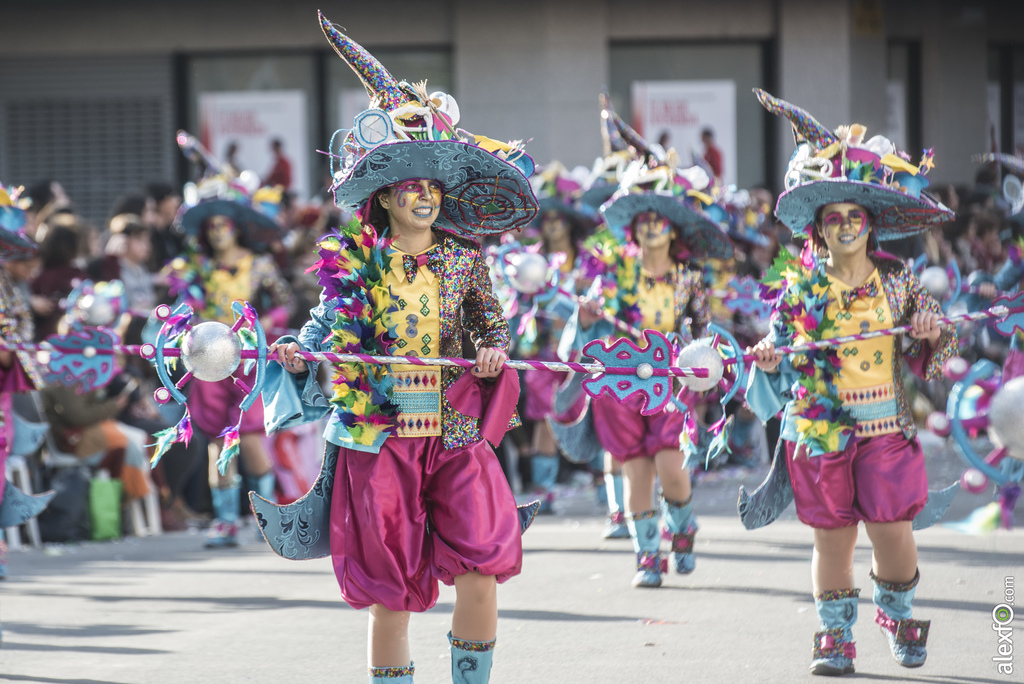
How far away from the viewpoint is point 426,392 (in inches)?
173

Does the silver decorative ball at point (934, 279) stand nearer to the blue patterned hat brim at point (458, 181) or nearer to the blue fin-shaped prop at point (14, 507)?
the blue patterned hat brim at point (458, 181)

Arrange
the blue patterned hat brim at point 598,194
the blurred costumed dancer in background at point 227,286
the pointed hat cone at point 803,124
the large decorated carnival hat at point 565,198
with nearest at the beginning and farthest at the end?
the pointed hat cone at point 803,124, the blurred costumed dancer in background at point 227,286, the blue patterned hat brim at point 598,194, the large decorated carnival hat at point 565,198

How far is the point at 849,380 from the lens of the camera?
5262mm

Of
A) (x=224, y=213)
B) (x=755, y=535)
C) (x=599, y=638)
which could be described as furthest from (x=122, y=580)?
(x=755, y=535)

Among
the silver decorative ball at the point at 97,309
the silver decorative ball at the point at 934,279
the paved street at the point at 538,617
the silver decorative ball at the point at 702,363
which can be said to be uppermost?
the silver decorative ball at the point at 934,279

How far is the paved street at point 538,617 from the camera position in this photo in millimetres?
5309

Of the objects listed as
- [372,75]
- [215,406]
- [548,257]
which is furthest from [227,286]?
[372,75]

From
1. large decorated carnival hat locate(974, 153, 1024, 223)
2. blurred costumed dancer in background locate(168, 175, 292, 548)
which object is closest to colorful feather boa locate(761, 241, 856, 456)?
large decorated carnival hat locate(974, 153, 1024, 223)

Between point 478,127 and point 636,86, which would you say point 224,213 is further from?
point 636,86

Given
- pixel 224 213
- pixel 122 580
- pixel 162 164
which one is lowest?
pixel 122 580

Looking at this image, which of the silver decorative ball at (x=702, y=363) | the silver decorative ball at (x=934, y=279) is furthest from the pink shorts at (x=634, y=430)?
the silver decorative ball at (x=702, y=363)

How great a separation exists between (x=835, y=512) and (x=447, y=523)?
1713mm

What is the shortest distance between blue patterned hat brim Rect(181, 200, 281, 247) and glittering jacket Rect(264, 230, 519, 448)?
14.5ft

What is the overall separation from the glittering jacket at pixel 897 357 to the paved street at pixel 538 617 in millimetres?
1007
